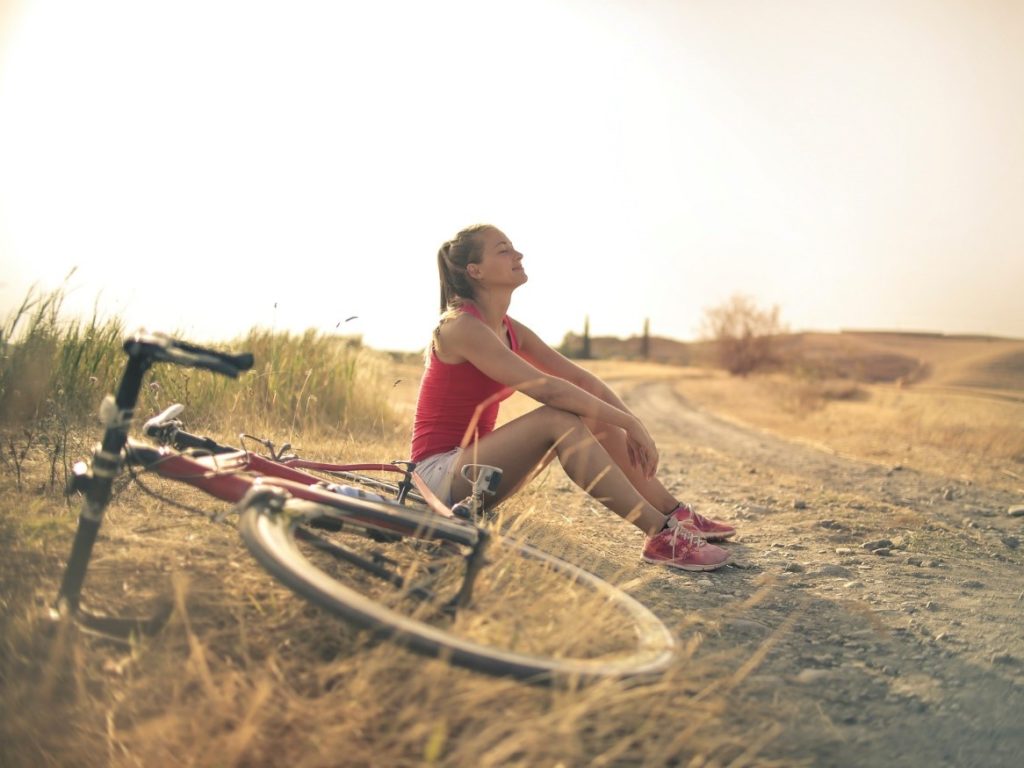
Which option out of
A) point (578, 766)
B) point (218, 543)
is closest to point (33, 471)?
point (218, 543)

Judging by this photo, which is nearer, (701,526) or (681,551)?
(681,551)

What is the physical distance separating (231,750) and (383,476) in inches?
131

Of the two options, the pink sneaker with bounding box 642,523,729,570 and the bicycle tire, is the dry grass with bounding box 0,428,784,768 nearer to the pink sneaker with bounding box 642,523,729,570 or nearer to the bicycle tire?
the bicycle tire

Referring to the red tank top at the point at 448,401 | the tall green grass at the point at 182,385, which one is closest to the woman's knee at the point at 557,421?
the red tank top at the point at 448,401

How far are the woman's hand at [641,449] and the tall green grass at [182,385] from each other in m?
2.42

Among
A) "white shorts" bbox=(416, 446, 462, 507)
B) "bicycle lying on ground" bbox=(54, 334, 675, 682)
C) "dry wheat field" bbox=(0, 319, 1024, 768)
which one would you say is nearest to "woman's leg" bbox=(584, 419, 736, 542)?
"dry wheat field" bbox=(0, 319, 1024, 768)

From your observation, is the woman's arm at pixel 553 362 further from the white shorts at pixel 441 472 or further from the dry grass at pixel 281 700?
the dry grass at pixel 281 700

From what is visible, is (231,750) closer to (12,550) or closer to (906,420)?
(12,550)

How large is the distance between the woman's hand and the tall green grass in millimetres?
2421

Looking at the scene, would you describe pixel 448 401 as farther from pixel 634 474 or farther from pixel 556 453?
pixel 634 474

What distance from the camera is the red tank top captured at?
148 inches

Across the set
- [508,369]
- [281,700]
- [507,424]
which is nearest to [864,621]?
[507,424]

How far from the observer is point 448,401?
377 cm

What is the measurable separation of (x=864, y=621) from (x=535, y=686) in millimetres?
2019
